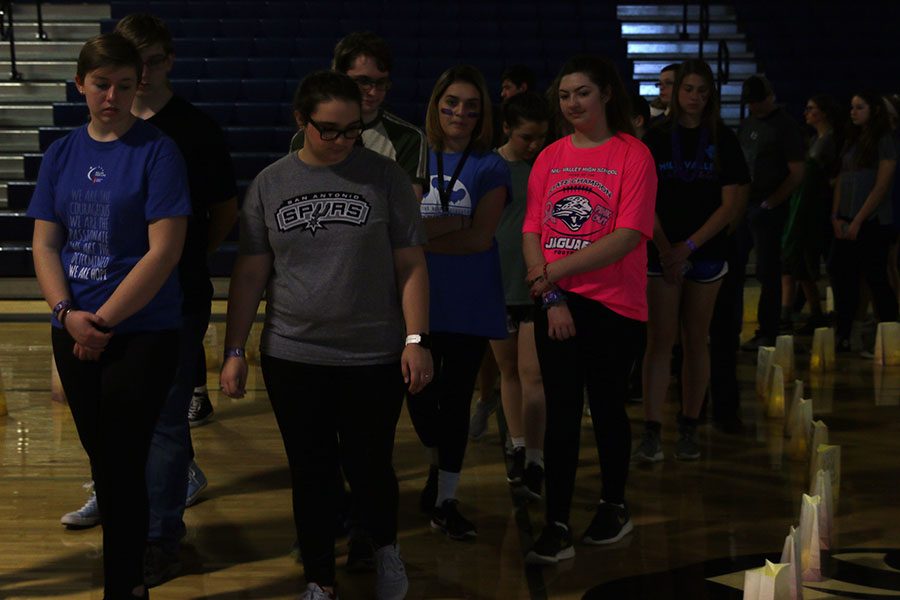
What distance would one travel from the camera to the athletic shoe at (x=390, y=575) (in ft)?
10.4

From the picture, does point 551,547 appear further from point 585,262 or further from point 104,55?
point 104,55

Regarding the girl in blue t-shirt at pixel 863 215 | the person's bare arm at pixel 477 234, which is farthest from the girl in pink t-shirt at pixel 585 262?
the girl in blue t-shirt at pixel 863 215

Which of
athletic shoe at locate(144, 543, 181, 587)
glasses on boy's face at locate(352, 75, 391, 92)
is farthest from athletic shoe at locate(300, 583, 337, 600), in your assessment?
glasses on boy's face at locate(352, 75, 391, 92)

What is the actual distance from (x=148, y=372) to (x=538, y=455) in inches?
64.7

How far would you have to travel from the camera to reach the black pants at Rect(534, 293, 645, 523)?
3541 mm

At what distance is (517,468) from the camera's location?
4.36m

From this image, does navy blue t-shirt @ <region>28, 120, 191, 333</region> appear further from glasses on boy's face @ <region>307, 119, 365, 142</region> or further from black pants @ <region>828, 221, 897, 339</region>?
black pants @ <region>828, 221, 897, 339</region>

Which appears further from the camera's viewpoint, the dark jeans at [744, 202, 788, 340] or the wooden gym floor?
the dark jeans at [744, 202, 788, 340]

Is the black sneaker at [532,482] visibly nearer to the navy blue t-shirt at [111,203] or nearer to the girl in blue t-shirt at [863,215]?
the navy blue t-shirt at [111,203]

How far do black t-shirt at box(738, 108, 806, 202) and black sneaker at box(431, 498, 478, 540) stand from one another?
303 centimetres

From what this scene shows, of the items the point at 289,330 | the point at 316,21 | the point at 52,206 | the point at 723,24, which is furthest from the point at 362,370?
the point at 723,24

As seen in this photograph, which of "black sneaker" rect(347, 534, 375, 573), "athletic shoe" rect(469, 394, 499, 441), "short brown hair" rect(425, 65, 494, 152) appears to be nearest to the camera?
"black sneaker" rect(347, 534, 375, 573)

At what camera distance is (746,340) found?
7102 mm

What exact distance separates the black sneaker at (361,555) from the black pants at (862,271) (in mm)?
4177
